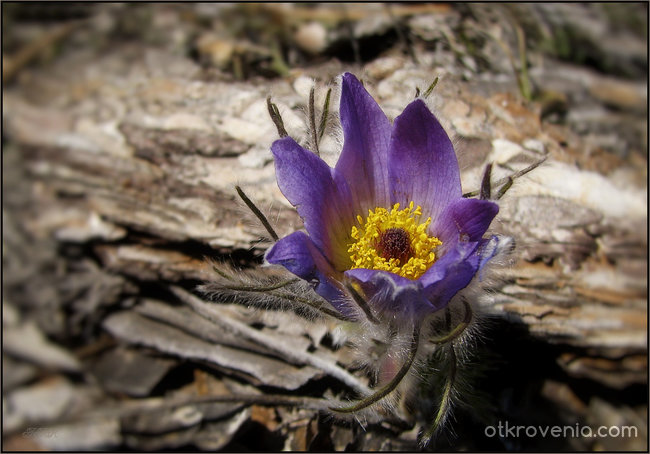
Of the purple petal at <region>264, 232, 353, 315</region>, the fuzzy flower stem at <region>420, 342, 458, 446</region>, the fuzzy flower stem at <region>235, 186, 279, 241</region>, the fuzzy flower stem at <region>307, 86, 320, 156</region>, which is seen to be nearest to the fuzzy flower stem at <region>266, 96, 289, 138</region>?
the fuzzy flower stem at <region>307, 86, 320, 156</region>

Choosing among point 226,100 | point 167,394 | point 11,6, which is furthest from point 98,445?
point 11,6

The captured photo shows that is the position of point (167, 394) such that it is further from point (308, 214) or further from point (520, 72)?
point (520, 72)

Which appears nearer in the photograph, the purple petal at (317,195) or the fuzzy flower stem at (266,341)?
the purple petal at (317,195)

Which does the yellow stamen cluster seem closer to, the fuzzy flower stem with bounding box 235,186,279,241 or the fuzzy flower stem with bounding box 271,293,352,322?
the fuzzy flower stem with bounding box 271,293,352,322

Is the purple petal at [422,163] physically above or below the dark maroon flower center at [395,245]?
above

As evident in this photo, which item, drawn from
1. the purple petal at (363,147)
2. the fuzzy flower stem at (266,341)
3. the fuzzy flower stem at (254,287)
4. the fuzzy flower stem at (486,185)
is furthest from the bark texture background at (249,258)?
the fuzzy flower stem at (486,185)

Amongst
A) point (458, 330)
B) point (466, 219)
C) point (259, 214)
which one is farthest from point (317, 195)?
point (458, 330)

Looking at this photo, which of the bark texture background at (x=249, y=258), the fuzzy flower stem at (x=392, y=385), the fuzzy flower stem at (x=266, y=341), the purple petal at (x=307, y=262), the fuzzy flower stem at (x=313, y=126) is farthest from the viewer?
the bark texture background at (x=249, y=258)

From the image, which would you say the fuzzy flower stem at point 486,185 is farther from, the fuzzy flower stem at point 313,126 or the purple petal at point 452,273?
the fuzzy flower stem at point 313,126
